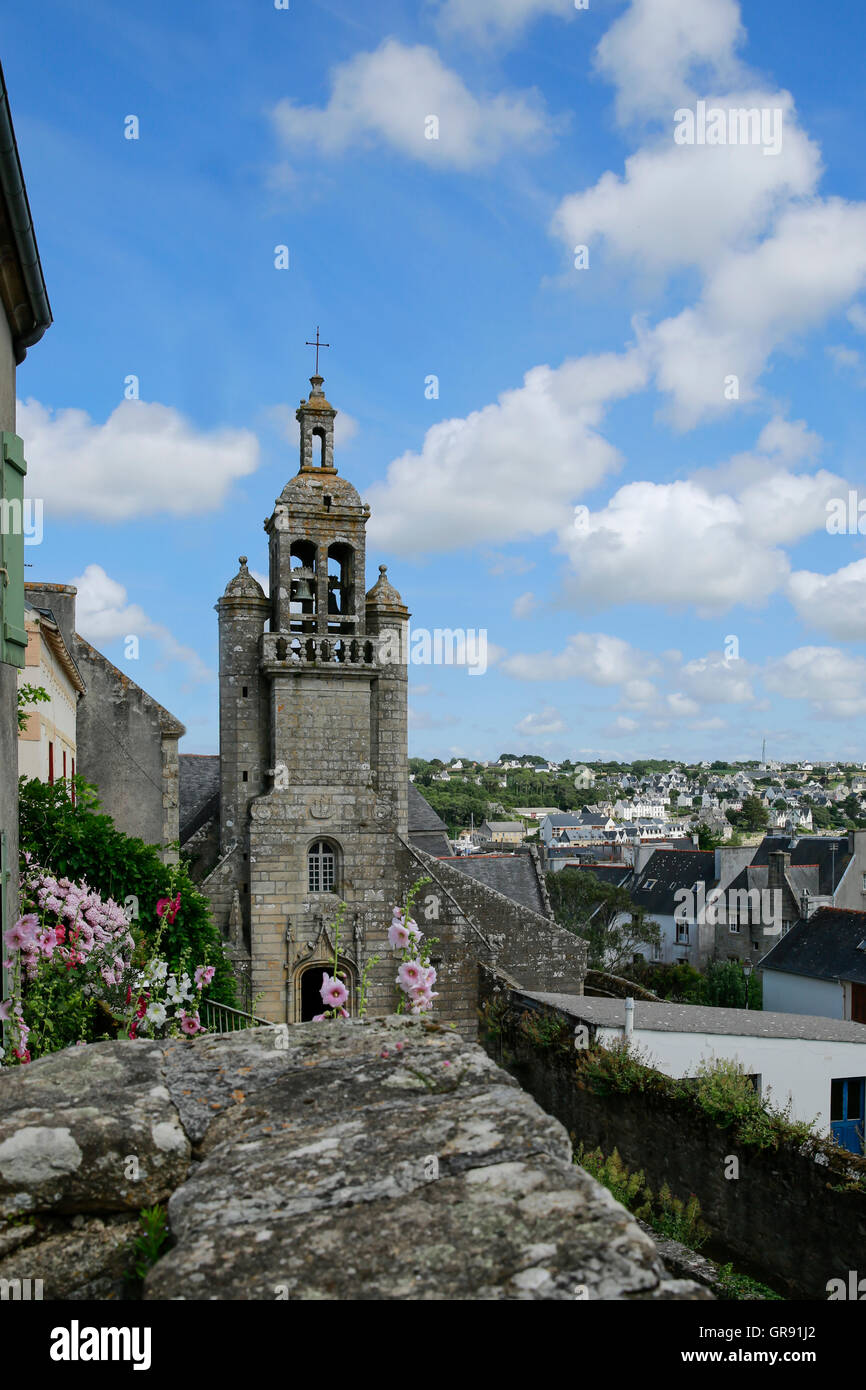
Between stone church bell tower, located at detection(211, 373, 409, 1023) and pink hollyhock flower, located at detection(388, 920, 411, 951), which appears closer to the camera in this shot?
pink hollyhock flower, located at detection(388, 920, 411, 951)

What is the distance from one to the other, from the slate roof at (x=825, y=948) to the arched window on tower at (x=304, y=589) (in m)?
23.8

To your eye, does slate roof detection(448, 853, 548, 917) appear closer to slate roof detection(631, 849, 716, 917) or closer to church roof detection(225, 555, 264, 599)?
church roof detection(225, 555, 264, 599)

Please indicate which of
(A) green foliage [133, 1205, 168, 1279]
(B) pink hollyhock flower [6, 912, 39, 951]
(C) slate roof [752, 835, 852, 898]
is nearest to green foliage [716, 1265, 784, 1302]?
(A) green foliage [133, 1205, 168, 1279]

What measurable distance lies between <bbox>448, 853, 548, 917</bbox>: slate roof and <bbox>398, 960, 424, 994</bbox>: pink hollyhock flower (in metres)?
27.4

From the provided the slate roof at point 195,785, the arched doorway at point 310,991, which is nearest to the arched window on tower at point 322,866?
the arched doorway at point 310,991

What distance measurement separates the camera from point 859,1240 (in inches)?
348

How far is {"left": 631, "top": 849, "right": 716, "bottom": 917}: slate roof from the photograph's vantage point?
55000 mm

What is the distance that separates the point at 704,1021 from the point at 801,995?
78.0 feet

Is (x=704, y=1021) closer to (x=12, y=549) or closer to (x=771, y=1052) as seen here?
(x=771, y=1052)

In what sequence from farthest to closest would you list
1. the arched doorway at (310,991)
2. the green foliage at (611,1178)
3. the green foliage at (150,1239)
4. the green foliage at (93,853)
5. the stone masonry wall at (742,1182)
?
the arched doorway at (310,991)
the green foliage at (93,853)
the stone masonry wall at (742,1182)
the green foliage at (611,1178)
the green foliage at (150,1239)

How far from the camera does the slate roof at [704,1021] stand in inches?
584

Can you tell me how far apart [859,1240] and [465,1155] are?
7821mm

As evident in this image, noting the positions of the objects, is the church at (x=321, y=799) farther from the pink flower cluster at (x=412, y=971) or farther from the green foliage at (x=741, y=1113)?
the pink flower cluster at (x=412, y=971)
